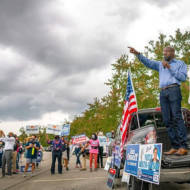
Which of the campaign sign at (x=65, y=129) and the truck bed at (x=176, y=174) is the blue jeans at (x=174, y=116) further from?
the campaign sign at (x=65, y=129)

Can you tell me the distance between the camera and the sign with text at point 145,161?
359 cm

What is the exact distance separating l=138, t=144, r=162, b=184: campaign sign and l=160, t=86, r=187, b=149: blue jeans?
85 centimetres

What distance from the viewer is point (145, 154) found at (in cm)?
392

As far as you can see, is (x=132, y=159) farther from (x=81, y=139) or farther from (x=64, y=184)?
(x=81, y=139)

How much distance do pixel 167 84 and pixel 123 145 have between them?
1.79 m

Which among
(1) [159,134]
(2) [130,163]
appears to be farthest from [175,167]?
(1) [159,134]

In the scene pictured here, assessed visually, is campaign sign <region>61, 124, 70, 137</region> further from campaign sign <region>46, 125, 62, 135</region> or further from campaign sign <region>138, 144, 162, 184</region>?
campaign sign <region>138, 144, 162, 184</region>

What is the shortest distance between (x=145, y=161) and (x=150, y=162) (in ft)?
0.52

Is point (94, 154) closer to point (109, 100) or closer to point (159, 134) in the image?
point (159, 134)

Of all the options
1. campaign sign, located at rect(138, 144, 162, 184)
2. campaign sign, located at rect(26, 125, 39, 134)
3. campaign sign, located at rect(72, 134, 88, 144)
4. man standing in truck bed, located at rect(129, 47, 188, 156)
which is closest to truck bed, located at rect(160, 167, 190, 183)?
campaign sign, located at rect(138, 144, 162, 184)

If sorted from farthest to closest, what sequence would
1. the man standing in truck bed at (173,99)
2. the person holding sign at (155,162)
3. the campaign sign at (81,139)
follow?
the campaign sign at (81,139) < the man standing in truck bed at (173,99) < the person holding sign at (155,162)

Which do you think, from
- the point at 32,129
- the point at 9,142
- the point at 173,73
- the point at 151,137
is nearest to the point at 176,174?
the point at 151,137

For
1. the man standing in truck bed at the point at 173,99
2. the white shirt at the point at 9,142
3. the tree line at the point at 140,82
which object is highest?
the tree line at the point at 140,82

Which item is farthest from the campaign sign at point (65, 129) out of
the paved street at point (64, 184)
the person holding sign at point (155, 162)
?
the person holding sign at point (155, 162)
